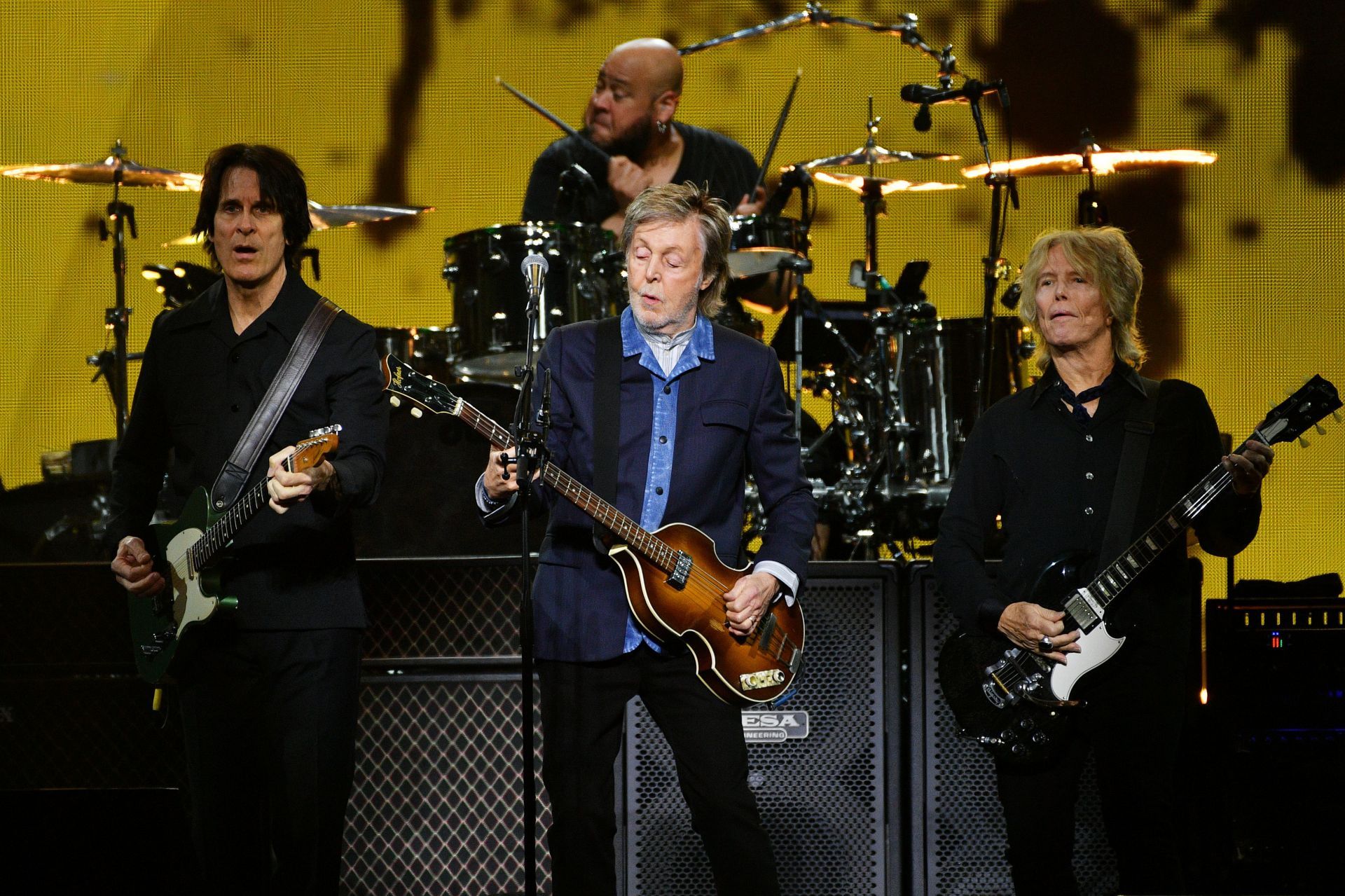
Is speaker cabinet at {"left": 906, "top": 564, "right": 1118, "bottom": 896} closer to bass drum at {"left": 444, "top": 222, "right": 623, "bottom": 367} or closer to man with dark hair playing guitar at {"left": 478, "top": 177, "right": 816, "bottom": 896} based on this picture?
man with dark hair playing guitar at {"left": 478, "top": 177, "right": 816, "bottom": 896}

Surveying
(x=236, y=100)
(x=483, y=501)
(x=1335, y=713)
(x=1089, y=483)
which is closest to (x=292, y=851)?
(x=483, y=501)

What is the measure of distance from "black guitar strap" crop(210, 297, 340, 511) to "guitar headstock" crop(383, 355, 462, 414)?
199 millimetres

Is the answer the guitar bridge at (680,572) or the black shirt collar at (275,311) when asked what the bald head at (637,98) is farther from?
the guitar bridge at (680,572)

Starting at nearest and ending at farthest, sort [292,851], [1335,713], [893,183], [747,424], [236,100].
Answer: [292,851], [747,424], [1335,713], [893,183], [236,100]

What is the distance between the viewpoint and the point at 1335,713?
3926 mm

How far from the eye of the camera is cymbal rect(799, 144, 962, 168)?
287 inches

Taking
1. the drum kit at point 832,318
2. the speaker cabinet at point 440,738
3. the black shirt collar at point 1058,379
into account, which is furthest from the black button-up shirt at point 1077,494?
the drum kit at point 832,318

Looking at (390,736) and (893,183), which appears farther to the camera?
(893,183)

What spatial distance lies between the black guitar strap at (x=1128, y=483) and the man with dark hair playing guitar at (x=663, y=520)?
76cm

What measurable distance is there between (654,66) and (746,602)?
513 cm

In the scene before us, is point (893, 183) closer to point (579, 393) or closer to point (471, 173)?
point (471, 173)

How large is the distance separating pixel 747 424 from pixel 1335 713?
2110 millimetres

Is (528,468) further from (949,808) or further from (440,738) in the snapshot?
(949,808)

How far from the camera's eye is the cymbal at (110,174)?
7.08 meters
